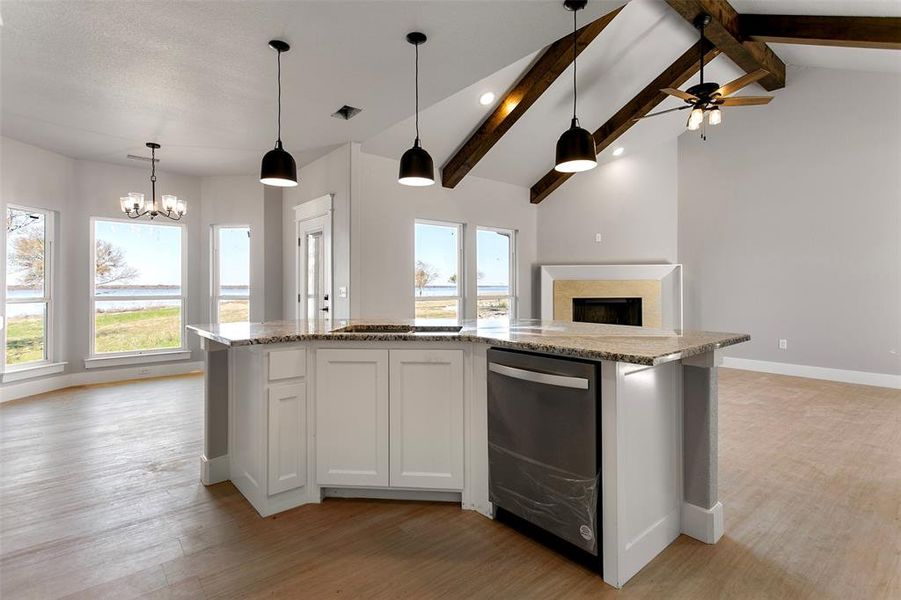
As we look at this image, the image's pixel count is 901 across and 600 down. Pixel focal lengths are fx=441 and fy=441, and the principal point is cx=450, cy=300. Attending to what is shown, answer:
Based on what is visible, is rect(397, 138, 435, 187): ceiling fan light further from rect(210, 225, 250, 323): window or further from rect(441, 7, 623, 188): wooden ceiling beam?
rect(210, 225, 250, 323): window

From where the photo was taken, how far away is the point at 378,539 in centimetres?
206

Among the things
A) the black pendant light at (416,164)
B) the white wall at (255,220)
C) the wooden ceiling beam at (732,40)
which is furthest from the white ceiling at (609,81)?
the white wall at (255,220)

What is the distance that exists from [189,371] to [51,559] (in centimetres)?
460

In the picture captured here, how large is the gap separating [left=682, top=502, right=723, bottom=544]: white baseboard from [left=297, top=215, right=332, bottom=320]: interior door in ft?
13.1

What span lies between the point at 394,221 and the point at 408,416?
3333mm

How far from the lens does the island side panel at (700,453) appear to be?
199 cm

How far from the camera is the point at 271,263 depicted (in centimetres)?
602

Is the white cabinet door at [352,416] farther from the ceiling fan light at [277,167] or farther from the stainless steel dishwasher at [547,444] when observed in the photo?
the ceiling fan light at [277,167]

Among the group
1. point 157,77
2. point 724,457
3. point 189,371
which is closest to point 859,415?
point 724,457

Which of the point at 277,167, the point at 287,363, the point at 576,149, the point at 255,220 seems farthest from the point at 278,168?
the point at 255,220

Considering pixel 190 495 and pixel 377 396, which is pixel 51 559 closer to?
pixel 190 495

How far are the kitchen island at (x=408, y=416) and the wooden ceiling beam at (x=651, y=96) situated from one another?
153 inches

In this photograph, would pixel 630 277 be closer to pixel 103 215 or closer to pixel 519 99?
pixel 519 99

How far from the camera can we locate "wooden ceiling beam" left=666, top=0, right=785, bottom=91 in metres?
3.88
